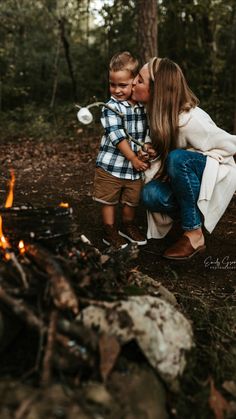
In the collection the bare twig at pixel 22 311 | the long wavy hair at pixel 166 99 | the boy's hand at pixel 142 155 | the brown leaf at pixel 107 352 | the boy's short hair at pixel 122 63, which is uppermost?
the boy's short hair at pixel 122 63

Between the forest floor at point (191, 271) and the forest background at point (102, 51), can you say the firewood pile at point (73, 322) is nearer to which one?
the forest floor at point (191, 271)

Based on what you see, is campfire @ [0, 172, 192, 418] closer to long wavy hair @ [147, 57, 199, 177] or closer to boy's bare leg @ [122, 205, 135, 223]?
long wavy hair @ [147, 57, 199, 177]

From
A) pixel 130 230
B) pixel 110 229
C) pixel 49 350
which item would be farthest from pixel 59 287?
pixel 130 230

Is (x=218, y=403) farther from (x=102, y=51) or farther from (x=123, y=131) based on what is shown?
(x=102, y=51)

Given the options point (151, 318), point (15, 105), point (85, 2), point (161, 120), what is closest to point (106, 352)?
point (151, 318)

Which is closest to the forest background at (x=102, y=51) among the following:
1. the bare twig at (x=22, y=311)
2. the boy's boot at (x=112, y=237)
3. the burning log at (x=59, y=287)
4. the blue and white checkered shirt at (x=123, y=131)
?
the blue and white checkered shirt at (x=123, y=131)

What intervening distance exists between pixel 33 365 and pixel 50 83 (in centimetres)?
1270

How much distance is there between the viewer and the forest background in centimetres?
944

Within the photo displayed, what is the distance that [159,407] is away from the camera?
6.03ft

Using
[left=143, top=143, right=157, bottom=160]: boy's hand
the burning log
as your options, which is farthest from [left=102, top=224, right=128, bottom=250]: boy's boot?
the burning log

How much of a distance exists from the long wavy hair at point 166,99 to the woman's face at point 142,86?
0.11 ft

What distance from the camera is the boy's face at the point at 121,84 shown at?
3521 millimetres

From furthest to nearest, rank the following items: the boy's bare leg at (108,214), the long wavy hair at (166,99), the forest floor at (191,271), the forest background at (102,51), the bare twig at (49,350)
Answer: the forest background at (102,51) → the boy's bare leg at (108,214) → the long wavy hair at (166,99) → the forest floor at (191,271) → the bare twig at (49,350)

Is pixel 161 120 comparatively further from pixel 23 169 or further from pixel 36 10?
pixel 36 10
